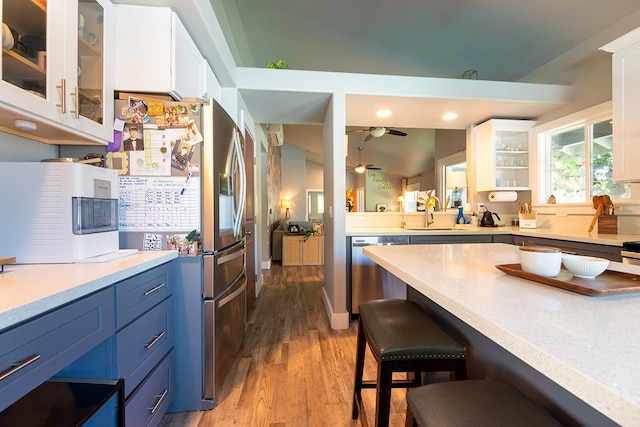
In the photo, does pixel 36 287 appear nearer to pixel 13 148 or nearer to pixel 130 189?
pixel 130 189

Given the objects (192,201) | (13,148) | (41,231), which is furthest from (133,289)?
(13,148)

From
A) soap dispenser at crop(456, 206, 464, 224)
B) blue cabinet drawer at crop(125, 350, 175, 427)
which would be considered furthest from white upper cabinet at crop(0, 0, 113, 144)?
soap dispenser at crop(456, 206, 464, 224)

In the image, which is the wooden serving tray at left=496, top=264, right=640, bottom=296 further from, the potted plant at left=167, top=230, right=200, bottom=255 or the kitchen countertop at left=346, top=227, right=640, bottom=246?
the kitchen countertop at left=346, top=227, right=640, bottom=246

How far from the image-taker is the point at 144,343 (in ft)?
3.76

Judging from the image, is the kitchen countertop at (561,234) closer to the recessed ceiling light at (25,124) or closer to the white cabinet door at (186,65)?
the white cabinet door at (186,65)

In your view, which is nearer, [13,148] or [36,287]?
[36,287]

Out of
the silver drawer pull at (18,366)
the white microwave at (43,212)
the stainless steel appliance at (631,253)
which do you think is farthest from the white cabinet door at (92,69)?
the stainless steel appliance at (631,253)

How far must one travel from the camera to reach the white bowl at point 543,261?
2.48 feet

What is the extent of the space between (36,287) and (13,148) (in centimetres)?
88

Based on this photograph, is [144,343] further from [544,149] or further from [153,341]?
[544,149]

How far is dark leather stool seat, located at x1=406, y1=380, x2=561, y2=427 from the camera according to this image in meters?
0.61

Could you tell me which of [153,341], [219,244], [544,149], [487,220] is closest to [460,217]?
[487,220]

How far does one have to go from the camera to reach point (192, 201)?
143 centimetres

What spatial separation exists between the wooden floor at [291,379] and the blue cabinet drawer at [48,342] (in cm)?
88
